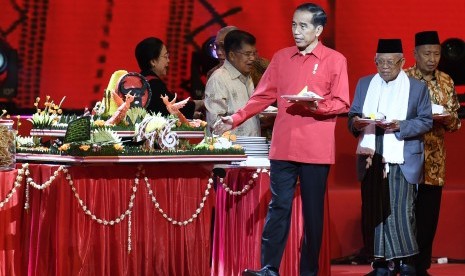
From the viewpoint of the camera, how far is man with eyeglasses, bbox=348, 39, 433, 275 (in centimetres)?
676

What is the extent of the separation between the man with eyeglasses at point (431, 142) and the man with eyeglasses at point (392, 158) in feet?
1.71

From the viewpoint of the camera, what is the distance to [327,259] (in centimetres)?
647

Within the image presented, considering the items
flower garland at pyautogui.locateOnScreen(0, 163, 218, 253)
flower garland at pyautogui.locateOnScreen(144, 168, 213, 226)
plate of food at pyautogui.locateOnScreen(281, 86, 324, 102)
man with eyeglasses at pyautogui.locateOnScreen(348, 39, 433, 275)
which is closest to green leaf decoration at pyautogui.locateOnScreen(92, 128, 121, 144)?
flower garland at pyautogui.locateOnScreen(0, 163, 218, 253)

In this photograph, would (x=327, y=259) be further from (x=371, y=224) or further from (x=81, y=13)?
(x=81, y=13)

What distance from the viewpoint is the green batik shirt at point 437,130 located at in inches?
291

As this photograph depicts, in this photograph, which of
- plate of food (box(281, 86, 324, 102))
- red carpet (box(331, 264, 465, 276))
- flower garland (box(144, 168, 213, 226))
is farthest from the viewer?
red carpet (box(331, 264, 465, 276))

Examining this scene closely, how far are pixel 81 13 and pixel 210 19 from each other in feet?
3.54

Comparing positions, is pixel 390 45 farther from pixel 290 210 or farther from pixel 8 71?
pixel 8 71

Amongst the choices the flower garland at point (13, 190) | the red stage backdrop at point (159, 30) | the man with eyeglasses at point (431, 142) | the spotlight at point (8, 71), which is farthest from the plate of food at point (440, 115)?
the spotlight at point (8, 71)

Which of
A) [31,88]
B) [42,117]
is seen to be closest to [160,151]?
[42,117]

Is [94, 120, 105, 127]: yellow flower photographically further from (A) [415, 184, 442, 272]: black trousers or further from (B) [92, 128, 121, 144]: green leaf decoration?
(A) [415, 184, 442, 272]: black trousers

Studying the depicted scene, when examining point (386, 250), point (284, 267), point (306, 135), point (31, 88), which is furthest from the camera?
point (31, 88)

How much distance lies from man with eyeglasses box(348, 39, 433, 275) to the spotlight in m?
2.90

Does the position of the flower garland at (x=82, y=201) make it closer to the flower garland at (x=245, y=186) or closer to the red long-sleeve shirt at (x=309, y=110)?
the flower garland at (x=245, y=186)
